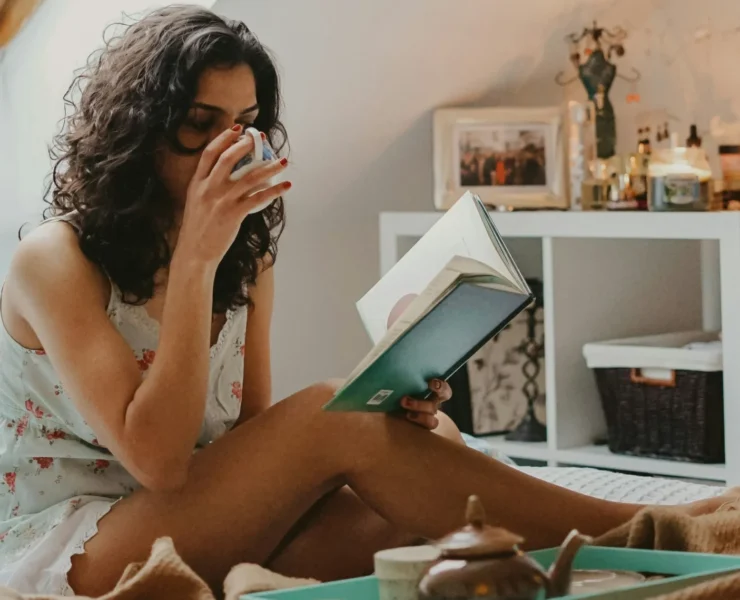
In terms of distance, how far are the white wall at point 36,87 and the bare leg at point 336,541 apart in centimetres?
89

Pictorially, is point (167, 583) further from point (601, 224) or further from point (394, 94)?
point (394, 94)

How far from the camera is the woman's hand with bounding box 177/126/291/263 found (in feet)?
4.26

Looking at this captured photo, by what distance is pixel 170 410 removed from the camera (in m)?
1.28

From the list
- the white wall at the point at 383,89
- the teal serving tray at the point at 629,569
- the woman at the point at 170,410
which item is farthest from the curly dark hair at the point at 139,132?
the white wall at the point at 383,89

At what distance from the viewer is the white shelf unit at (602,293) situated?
7.41 ft

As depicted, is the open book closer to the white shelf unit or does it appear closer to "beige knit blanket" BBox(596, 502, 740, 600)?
"beige knit blanket" BBox(596, 502, 740, 600)

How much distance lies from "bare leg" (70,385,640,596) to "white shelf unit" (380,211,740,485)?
3.24ft

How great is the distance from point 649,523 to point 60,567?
634 millimetres

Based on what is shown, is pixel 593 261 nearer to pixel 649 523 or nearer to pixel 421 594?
pixel 649 523

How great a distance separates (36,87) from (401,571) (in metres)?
1.42

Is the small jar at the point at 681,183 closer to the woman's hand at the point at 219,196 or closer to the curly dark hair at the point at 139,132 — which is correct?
the curly dark hair at the point at 139,132

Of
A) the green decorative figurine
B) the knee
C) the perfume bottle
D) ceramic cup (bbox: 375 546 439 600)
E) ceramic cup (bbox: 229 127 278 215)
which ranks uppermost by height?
the green decorative figurine

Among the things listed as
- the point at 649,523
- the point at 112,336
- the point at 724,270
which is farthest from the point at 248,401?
the point at 724,270

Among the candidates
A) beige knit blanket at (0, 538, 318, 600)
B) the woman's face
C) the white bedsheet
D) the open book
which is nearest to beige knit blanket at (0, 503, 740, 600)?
beige knit blanket at (0, 538, 318, 600)
